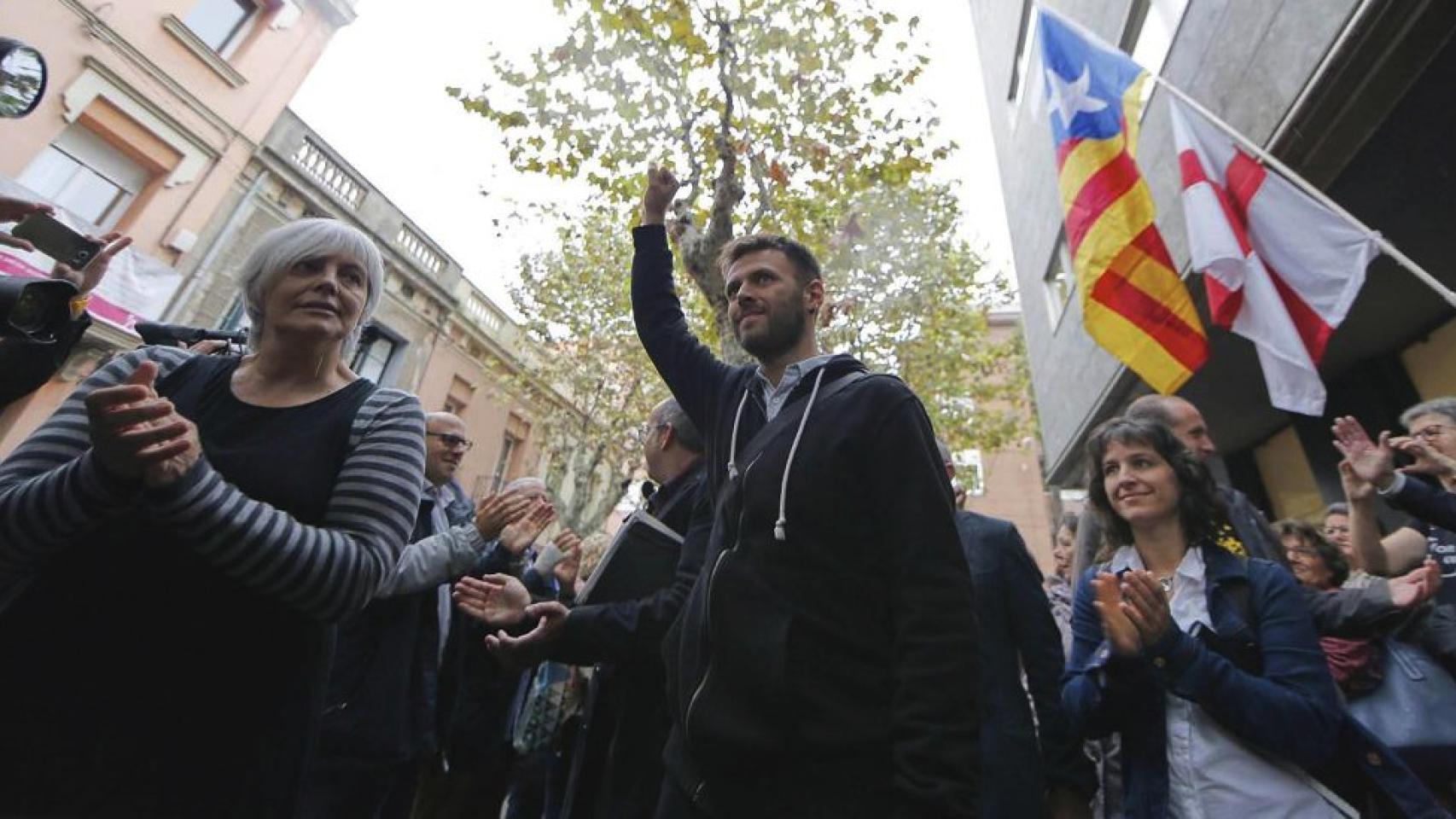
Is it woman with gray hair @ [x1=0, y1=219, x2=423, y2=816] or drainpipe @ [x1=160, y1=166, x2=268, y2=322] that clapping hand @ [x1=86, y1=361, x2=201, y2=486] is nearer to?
woman with gray hair @ [x1=0, y1=219, x2=423, y2=816]

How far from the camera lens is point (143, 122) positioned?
10.4 m

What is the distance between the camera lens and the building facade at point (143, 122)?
30.6ft

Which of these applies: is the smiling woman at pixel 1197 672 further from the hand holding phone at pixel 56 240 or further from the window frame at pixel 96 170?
the window frame at pixel 96 170

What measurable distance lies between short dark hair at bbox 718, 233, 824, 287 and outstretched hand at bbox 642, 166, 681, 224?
406 mm

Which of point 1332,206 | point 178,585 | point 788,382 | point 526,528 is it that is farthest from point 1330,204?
point 178,585

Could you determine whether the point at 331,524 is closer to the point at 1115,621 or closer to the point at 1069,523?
the point at 1115,621

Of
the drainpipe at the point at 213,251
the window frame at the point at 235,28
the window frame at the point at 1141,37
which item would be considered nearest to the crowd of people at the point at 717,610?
the window frame at the point at 1141,37

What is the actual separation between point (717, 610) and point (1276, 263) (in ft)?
15.3

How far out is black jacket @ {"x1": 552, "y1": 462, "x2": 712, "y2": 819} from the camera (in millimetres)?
2238

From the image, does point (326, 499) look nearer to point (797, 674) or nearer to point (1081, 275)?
point (797, 674)

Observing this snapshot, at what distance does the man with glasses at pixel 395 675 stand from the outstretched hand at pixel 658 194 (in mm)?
1316

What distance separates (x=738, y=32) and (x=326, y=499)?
6756 mm

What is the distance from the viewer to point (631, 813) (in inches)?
88.1

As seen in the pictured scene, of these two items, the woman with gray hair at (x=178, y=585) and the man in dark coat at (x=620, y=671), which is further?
the man in dark coat at (x=620, y=671)
